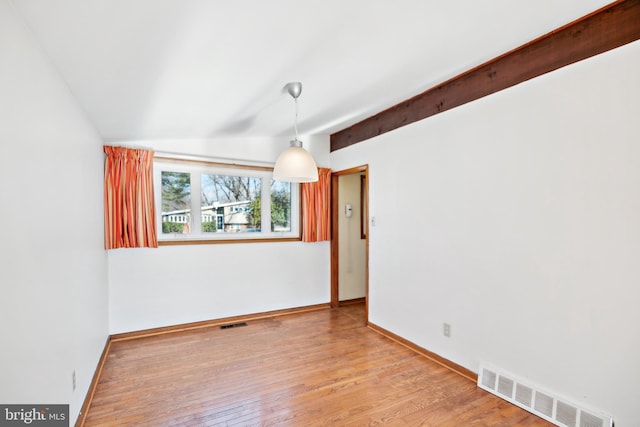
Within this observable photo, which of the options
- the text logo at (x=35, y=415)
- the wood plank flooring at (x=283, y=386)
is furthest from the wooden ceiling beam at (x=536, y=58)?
the text logo at (x=35, y=415)

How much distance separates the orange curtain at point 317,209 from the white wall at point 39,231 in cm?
265

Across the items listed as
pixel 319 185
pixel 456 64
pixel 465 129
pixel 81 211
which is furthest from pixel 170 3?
pixel 319 185

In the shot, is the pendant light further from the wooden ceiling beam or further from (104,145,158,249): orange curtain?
(104,145,158,249): orange curtain

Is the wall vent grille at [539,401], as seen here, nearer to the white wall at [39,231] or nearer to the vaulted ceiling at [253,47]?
the vaulted ceiling at [253,47]

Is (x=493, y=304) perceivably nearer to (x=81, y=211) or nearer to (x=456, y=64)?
(x=456, y=64)

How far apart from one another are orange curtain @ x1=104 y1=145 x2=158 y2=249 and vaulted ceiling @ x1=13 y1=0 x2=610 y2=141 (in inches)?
18.7

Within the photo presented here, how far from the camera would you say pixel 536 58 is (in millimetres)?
2170

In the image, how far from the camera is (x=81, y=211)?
86.0 inches

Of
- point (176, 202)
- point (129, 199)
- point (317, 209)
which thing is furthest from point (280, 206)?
point (129, 199)

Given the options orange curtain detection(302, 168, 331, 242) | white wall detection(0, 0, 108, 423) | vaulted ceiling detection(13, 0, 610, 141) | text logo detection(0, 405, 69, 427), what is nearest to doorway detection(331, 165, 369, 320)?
orange curtain detection(302, 168, 331, 242)

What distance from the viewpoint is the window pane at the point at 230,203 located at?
395 cm

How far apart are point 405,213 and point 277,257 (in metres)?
1.93

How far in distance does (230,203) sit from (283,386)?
2424 mm

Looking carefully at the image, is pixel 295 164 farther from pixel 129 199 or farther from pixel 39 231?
pixel 129 199
